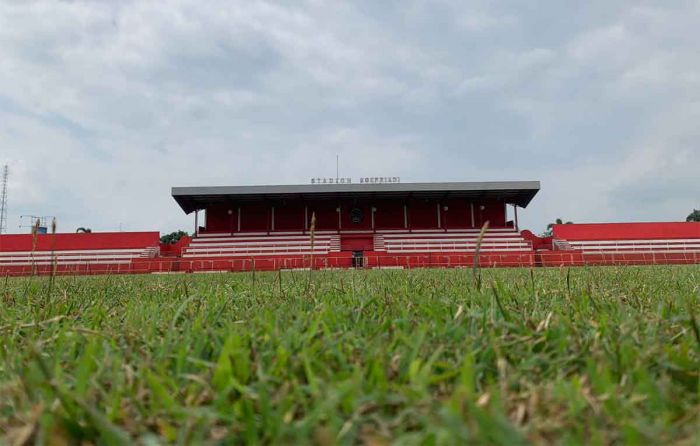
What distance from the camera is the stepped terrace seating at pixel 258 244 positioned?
21812mm

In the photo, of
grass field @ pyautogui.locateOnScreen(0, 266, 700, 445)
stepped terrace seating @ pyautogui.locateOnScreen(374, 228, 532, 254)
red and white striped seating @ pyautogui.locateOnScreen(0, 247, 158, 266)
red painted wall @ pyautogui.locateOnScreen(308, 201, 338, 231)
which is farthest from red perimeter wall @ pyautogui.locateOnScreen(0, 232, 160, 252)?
grass field @ pyautogui.locateOnScreen(0, 266, 700, 445)

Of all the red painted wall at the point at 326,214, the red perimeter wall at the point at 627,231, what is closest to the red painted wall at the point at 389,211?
the red painted wall at the point at 326,214

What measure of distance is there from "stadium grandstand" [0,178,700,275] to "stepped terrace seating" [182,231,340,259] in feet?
0.18

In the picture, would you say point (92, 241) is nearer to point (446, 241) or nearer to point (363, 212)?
point (363, 212)

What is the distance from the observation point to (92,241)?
22.0 m

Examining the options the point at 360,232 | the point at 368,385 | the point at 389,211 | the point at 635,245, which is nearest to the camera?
the point at 368,385

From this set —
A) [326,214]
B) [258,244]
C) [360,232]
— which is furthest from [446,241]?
[258,244]

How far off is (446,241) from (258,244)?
33.6 ft

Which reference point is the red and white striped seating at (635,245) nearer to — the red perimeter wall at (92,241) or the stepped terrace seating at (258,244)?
the stepped terrace seating at (258,244)

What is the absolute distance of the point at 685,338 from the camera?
0.89 m

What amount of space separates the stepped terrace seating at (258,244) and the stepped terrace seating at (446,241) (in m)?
2.95

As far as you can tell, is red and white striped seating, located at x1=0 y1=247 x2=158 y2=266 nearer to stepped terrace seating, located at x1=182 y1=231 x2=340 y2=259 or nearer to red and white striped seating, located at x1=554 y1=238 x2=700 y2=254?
stepped terrace seating, located at x1=182 y1=231 x2=340 y2=259

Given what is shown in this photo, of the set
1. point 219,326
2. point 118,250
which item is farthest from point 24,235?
point 219,326

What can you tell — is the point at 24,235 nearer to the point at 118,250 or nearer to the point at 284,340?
the point at 118,250
